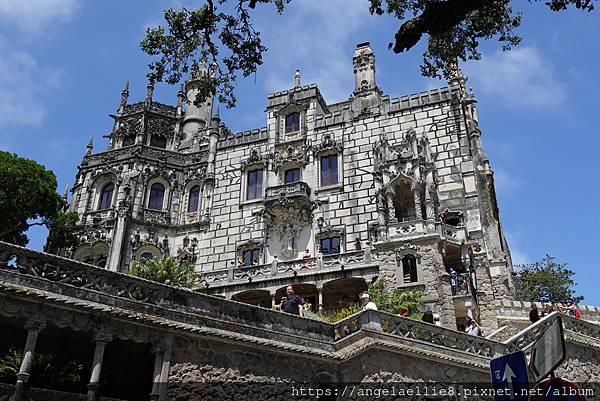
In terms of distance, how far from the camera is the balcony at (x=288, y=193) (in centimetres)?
3059

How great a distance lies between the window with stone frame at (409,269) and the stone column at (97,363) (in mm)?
16199

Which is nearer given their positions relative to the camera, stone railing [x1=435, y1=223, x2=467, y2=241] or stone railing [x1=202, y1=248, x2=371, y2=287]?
stone railing [x1=435, y1=223, x2=467, y2=241]

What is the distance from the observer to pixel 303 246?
30.2 metres

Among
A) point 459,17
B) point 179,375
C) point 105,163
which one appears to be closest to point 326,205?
point 105,163

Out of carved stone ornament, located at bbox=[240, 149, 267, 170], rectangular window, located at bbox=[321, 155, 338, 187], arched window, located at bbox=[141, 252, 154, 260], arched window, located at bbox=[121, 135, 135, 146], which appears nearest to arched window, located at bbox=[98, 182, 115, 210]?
arched window, located at bbox=[121, 135, 135, 146]

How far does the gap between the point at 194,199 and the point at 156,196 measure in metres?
2.39

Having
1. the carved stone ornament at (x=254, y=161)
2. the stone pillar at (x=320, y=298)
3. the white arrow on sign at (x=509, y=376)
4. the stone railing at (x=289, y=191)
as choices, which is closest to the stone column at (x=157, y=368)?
the white arrow on sign at (x=509, y=376)

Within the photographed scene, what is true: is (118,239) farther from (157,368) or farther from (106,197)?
(157,368)

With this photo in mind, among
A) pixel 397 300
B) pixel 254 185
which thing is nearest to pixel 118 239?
pixel 254 185

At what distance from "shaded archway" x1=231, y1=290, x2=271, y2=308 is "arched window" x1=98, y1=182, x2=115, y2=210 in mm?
11716

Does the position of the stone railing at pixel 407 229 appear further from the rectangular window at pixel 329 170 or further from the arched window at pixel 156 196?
the arched window at pixel 156 196

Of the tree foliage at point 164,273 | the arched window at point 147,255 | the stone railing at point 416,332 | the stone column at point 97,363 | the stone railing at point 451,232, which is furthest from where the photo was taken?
the arched window at point 147,255

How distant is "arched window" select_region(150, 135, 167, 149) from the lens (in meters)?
38.1

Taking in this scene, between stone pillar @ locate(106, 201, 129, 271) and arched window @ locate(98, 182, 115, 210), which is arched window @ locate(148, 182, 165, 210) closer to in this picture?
stone pillar @ locate(106, 201, 129, 271)
